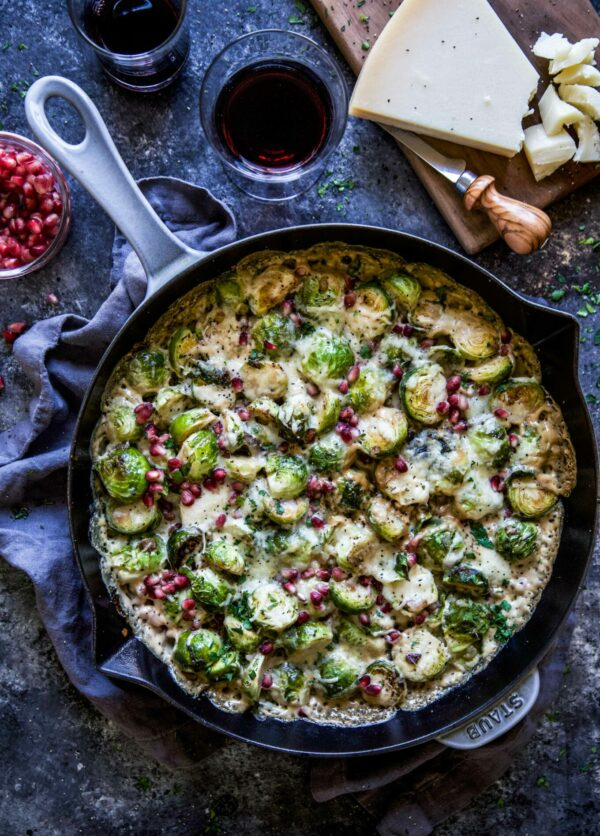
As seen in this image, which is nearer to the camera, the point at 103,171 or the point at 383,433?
the point at 103,171

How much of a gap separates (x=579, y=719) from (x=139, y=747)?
7.88ft

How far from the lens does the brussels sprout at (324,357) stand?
388cm

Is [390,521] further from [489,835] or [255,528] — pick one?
[489,835]

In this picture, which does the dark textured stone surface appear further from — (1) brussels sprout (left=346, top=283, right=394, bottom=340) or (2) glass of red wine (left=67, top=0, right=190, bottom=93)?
(1) brussels sprout (left=346, top=283, right=394, bottom=340)

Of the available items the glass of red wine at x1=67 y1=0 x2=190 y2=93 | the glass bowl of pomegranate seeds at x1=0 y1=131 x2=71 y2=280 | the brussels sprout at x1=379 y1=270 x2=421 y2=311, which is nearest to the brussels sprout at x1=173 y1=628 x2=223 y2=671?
the brussels sprout at x1=379 y1=270 x2=421 y2=311

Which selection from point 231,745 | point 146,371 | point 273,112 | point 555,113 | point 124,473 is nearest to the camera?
point 124,473

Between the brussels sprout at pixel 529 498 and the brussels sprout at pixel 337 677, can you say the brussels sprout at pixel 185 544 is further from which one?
the brussels sprout at pixel 529 498

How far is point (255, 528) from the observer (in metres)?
3.95

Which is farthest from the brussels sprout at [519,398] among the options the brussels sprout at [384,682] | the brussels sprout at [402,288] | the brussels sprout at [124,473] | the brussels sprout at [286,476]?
the brussels sprout at [124,473]

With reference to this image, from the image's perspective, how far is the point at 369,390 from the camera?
3914 mm

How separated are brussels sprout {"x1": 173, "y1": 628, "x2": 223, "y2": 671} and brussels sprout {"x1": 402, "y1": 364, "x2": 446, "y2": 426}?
146cm

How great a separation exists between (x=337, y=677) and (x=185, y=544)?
0.97 m

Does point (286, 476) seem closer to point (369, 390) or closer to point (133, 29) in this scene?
point (369, 390)

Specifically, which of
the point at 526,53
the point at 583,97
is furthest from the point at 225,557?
the point at 526,53
